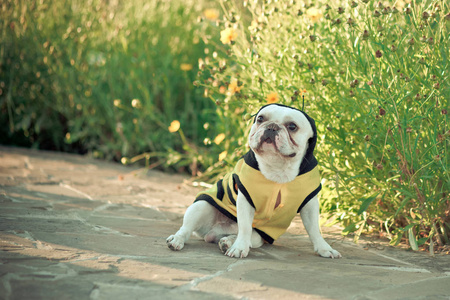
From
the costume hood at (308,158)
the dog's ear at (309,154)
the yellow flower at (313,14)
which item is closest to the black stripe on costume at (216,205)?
the costume hood at (308,158)

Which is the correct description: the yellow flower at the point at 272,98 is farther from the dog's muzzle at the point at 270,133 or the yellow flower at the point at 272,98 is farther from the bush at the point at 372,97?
the dog's muzzle at the point at 270,133

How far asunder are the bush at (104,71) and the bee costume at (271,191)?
9.82ft

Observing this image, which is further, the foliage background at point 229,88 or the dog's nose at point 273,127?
the foliage background at point 229,88

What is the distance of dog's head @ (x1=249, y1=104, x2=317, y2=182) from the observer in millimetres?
2879

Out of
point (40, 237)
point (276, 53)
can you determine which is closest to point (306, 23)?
point (276, 53)

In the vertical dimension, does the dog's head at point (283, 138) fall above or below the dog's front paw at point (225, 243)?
above

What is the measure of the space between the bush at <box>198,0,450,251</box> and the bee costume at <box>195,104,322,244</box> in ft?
0.97

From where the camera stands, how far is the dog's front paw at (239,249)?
2.98 metres

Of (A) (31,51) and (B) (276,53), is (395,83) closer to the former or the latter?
(B) (276,53)

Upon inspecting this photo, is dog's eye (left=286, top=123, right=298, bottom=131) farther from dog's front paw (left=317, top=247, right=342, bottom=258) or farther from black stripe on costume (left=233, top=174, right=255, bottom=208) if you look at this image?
dog's front paw (left=317, top=247, right=342, bottom=258)

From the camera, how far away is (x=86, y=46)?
6.48 m

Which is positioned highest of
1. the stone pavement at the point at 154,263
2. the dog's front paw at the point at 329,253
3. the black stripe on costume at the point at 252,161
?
the black stripe on costume at the point at 252,161

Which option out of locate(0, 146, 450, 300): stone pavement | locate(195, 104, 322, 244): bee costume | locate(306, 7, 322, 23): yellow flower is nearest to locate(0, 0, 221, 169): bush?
locate(0, 146, 450, 300): stone pavement

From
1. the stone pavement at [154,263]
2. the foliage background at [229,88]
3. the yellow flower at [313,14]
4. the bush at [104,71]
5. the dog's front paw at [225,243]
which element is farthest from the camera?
the bush at [104,71]
